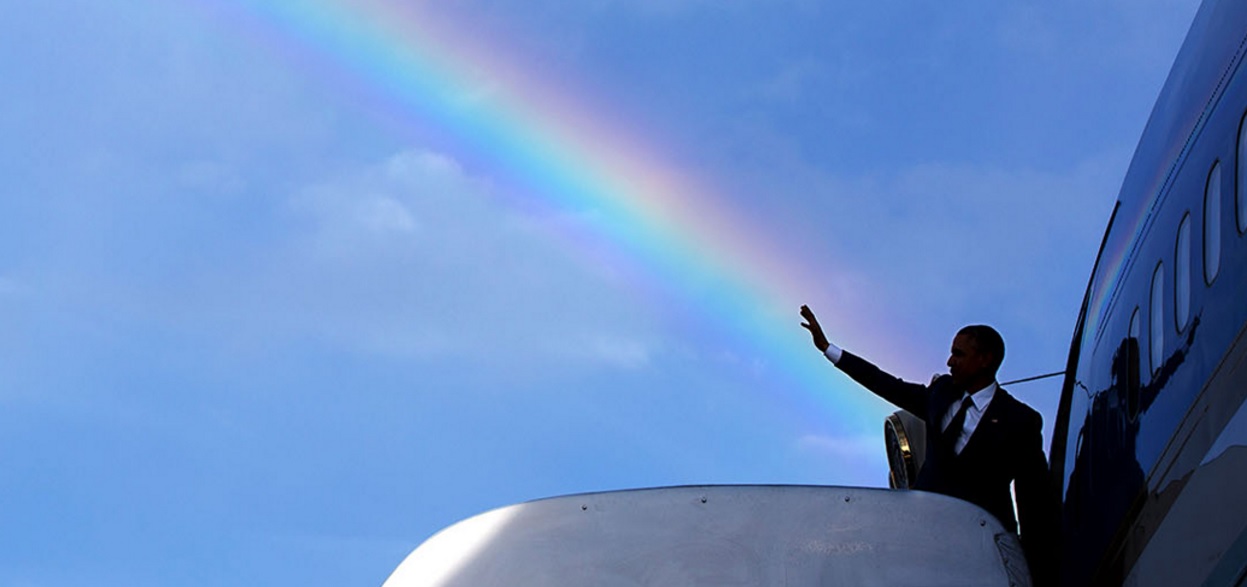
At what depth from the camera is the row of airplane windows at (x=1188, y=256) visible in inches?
204

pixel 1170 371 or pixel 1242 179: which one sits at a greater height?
pixel 1242 179

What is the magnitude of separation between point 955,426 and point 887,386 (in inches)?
34.7

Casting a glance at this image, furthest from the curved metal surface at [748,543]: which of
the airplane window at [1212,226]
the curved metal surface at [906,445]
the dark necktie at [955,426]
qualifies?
the curved metal surface at [906,445]

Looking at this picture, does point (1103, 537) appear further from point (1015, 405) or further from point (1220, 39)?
point (1220, 39)

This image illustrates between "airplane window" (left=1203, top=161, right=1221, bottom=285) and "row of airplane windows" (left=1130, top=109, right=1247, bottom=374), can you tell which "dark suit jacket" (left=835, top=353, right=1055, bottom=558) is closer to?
"row of airplane windows" (left=1130, top=109, right=1247, bottom=374)

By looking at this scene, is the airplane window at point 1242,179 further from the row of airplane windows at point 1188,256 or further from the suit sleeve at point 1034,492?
the suit sleeve at point 1034,492

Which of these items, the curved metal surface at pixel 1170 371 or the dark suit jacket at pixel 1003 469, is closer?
the curved metal surface at pixel 1170 371

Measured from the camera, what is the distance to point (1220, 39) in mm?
5934

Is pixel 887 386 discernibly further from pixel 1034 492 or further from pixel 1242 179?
pixel 1242 179

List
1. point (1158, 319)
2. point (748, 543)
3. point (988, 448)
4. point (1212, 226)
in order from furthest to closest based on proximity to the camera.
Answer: point (988, 448) < point (1158, 319) < point (748, 543) < point (1212, 226)

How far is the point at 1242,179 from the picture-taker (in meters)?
5.16


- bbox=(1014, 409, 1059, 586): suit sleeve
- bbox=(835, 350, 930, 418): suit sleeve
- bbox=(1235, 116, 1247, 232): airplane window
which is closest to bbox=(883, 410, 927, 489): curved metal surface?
bbox=(835, 350, 930, 418): suit sleeve

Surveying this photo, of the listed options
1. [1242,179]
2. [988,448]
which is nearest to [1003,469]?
[988,448]

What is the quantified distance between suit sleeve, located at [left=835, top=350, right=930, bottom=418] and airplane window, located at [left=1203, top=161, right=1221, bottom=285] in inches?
80.7
